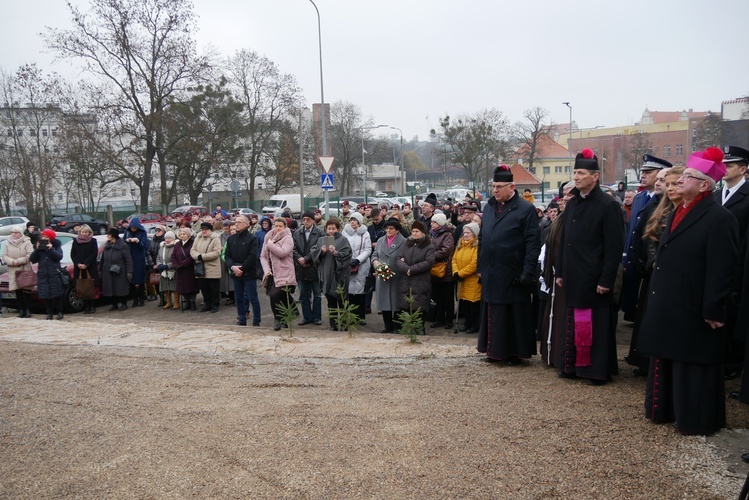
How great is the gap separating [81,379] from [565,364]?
5.22 m

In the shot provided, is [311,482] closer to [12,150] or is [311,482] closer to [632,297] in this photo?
[632,297]

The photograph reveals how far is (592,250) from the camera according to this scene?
5930mm

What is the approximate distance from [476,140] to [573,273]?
51.3 metres

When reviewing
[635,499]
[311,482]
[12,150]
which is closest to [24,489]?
[311,482]

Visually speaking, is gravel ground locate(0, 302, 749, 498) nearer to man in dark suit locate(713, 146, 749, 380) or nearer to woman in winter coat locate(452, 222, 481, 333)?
man in dark suit locate(713, 146, 749, 380)

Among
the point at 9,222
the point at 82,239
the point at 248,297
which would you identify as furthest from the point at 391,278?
the point at 9,222

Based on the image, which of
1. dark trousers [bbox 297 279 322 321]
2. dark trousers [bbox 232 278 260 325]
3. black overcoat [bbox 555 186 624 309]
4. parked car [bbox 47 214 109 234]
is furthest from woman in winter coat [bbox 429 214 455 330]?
parked car [bbox 47 214 109 234]

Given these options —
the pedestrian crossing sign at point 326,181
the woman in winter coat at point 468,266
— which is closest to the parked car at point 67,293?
the woman in winter coat at point 468,266

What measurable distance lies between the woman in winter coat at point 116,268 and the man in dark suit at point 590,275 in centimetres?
1047

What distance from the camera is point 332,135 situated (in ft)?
230

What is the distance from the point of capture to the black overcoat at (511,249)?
671cm

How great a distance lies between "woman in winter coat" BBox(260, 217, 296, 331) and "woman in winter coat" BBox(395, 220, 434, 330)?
1784 mm

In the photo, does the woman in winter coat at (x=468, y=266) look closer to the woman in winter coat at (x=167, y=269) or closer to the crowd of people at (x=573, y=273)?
the crowd of people at (x=573, y=273)

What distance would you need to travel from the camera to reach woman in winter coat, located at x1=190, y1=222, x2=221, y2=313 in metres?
12.8
